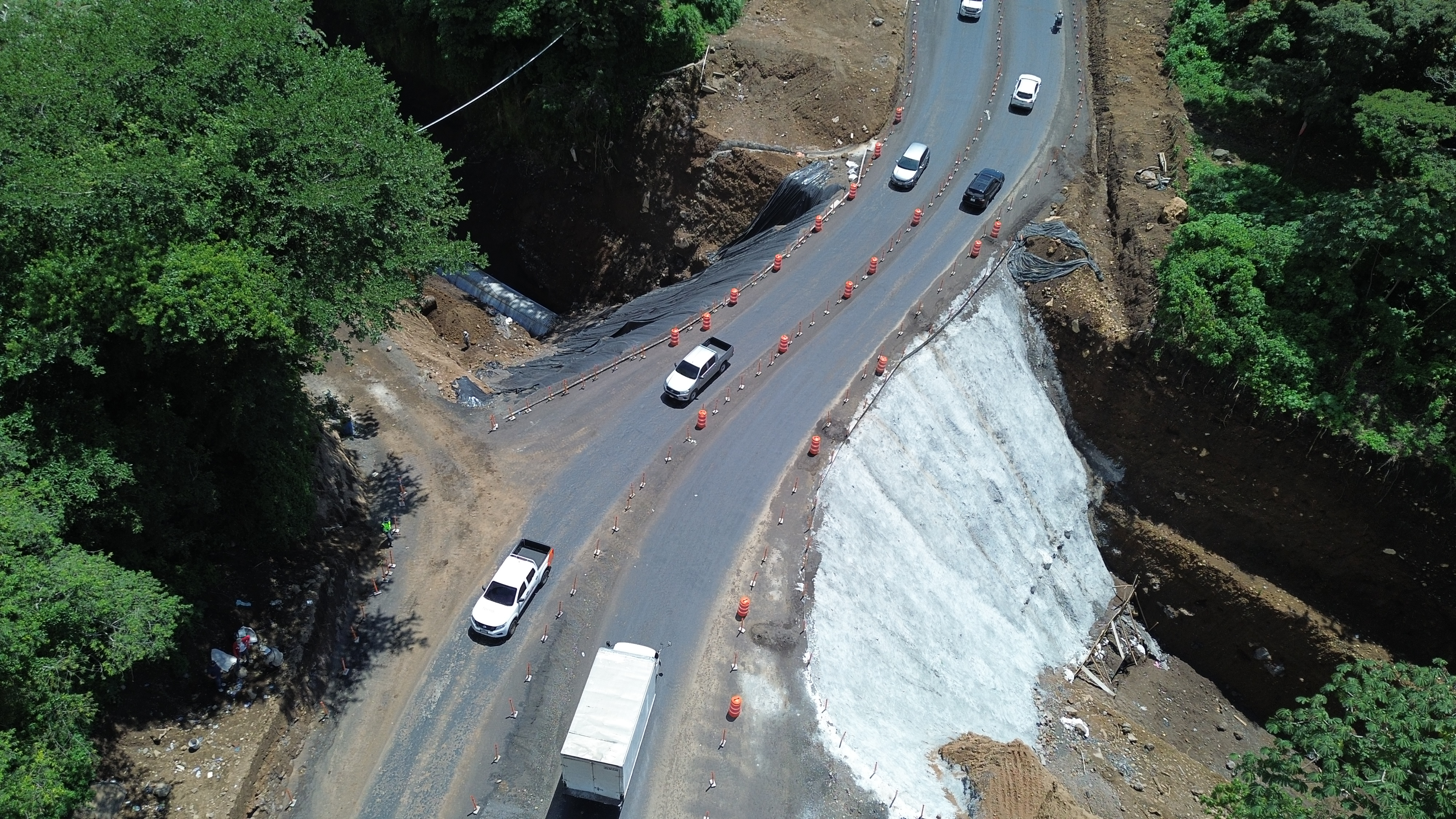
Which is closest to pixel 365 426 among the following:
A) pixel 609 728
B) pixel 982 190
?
pixel 609 728

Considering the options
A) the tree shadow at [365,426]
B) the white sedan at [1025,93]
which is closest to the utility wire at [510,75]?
the tree shadow at [365,426]

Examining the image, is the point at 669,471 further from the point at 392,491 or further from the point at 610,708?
the point at 610,708

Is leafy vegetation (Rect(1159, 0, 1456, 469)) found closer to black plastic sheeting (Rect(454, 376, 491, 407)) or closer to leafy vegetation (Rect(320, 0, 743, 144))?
leafy vegetation (Rect(320, 0, 743, 144))

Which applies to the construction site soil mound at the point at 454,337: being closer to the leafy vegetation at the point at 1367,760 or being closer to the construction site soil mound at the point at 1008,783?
the construction site soil mound at the point at 1008,783

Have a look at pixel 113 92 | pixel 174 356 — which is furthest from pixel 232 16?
pixel 174 356

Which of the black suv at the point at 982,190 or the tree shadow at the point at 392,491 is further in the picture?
the black suv at the point at 982,190

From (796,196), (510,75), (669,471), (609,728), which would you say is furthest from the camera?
(510,75)
